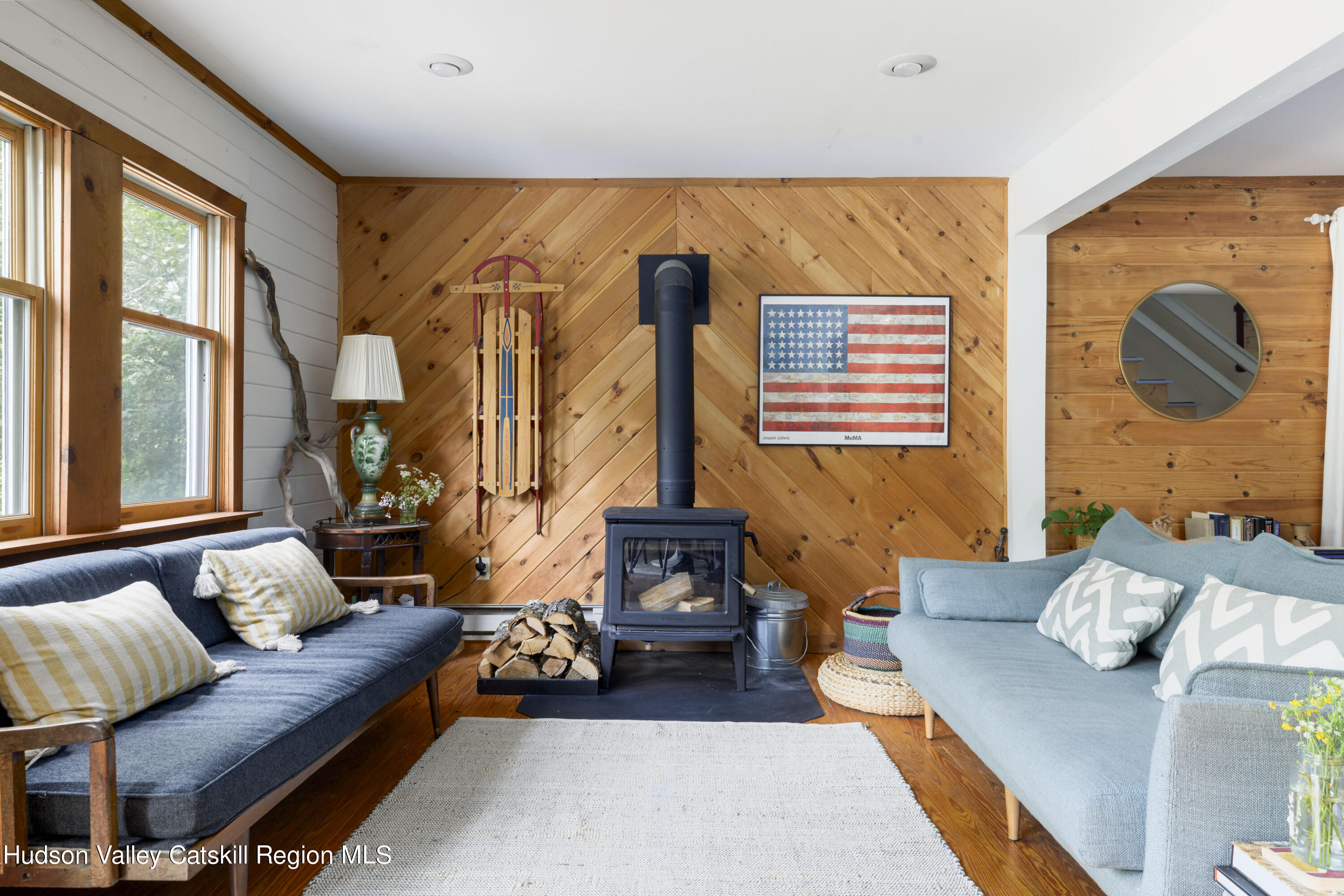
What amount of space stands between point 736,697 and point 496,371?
2.08 meters

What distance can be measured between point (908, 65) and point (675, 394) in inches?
67.3

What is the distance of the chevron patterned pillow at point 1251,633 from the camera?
1657mm

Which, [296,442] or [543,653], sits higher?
[296,442]

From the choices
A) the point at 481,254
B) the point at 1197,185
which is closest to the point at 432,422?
the point at 481,254

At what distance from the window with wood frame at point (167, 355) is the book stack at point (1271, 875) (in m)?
3.27

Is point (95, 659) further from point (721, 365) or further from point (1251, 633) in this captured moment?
point (721, 365)

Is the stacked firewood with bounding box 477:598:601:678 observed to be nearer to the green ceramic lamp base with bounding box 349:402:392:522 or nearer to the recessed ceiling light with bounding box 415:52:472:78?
the green ceramic lamp base with bounding box 349:402:392:522

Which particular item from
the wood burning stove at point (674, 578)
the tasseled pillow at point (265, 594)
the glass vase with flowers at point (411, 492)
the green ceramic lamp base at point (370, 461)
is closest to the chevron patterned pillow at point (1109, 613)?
the wood burning stove at point (674, 578)

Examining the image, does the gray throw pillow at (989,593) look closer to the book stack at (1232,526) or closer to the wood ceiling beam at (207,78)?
the book stack at (1232,526)

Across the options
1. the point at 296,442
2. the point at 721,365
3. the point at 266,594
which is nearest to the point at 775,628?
the point at 721,365

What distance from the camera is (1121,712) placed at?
6.14 feet

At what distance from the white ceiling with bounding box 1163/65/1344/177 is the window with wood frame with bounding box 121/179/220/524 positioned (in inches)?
170

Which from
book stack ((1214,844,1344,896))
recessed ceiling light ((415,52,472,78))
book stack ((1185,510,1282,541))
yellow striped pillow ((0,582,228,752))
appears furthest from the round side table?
book stack ((1185,510,1282,541))

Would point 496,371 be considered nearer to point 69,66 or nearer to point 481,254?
point 481,254
